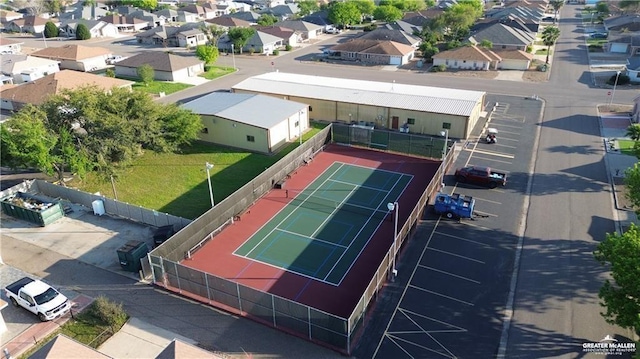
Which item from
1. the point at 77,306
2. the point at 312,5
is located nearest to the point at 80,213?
the point at 77,306

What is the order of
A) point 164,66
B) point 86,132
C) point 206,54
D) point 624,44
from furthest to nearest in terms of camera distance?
point 624,44 → point 206,54 → point 164,66 → point 86,132

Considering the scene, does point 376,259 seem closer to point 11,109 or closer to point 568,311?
point 568,311

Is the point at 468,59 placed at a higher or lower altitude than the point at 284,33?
lower

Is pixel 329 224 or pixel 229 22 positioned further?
pixel 229 22

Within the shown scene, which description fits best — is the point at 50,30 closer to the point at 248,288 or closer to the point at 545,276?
the point at 248,288

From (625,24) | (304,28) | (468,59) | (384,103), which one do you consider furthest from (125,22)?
(625,24)

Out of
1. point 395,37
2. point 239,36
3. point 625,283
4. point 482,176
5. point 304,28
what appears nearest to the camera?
point 625,283

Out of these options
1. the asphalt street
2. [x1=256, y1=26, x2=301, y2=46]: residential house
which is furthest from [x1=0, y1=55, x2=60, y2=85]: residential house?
the asphalt street

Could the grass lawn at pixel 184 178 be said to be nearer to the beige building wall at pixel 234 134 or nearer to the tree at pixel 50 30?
the beige building wall at pixel 234 134
